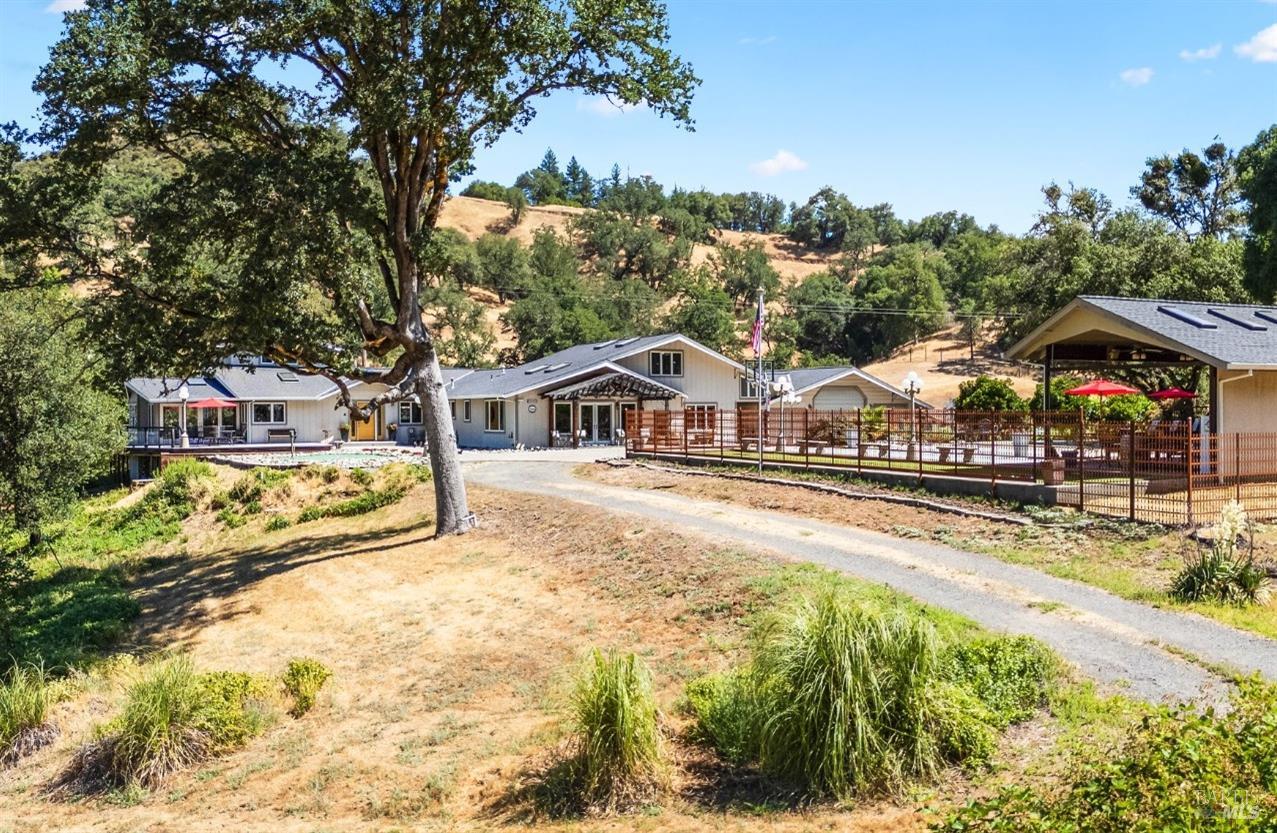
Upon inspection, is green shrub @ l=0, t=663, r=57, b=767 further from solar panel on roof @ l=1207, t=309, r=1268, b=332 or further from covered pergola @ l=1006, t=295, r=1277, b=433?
solar panel on roof @ l=1207, t=309, r=1268, b=332

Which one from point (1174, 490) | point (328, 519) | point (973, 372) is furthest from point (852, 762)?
point (973, 372)

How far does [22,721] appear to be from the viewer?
455 inches

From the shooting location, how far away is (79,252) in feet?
57.3

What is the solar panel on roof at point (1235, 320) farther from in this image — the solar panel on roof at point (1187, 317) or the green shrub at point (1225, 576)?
the green shrub at point (1225, 576)

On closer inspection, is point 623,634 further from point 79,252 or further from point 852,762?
point 79,252

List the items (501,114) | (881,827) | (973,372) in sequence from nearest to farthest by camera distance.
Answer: (881,827) → (501,114) → (973,372)

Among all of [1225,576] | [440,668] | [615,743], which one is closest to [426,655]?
[440,668]

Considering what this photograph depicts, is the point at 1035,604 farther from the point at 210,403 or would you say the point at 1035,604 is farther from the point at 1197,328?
the point at 210,403

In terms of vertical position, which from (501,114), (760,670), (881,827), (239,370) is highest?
(501,114)

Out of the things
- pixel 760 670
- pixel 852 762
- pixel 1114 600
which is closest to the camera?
pixel 852 762

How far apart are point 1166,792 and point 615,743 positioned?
421 centimetres

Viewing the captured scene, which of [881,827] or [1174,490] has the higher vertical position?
[1174,490]

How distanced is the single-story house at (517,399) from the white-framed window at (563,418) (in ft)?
0.15

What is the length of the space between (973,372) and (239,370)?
171 feet
